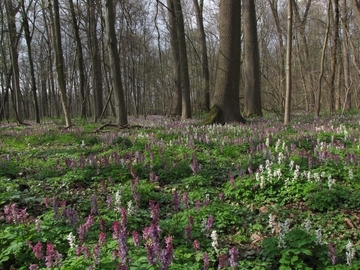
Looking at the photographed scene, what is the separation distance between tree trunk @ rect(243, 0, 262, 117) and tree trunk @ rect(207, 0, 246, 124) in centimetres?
474

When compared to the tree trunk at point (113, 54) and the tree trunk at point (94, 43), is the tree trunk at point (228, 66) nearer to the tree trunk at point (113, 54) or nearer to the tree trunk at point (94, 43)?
the tree trunk at point (113, 54)

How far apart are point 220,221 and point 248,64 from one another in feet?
48.5

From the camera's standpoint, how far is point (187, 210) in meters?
4.00

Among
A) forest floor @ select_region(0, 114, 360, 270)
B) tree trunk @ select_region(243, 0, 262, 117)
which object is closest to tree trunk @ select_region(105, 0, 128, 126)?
forest floor @ select_region(0, 114, 360, 270)

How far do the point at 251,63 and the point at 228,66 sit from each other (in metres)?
5.54

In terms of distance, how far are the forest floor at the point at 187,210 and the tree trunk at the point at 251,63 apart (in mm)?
8908

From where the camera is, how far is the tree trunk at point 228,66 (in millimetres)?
12102

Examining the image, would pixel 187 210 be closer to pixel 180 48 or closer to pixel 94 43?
pixel 180 48

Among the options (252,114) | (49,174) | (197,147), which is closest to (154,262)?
(49,174)

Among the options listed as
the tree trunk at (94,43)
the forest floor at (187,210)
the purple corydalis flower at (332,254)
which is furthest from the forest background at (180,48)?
the purple corydalis flower at (332,254)

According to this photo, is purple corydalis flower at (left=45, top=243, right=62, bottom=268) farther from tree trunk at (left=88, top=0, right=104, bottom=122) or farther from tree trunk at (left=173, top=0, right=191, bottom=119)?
tree trunk at (left=88, top=0, right=104, bottom=122)

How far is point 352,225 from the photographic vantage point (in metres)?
3.75

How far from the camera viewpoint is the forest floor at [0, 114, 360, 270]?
2791mm

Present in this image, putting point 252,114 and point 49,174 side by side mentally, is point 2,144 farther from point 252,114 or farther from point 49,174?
point 252,114
